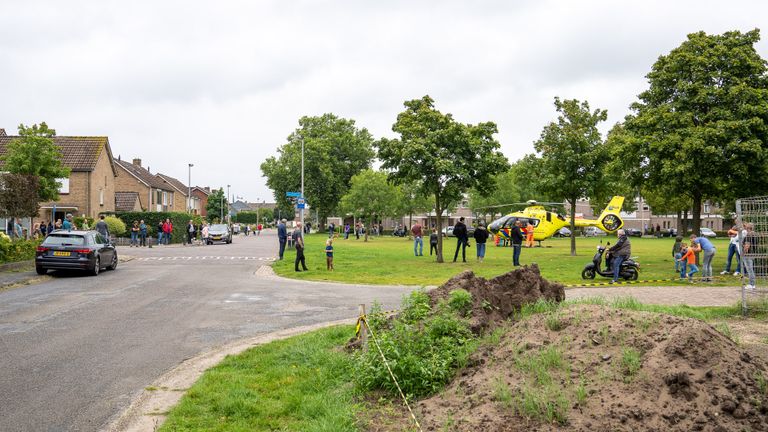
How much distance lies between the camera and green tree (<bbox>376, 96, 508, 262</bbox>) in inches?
927

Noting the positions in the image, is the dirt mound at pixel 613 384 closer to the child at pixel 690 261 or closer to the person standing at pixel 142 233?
the child at pixel 690 261

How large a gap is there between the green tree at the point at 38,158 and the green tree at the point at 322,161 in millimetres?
48141

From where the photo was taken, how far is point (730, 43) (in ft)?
68.4

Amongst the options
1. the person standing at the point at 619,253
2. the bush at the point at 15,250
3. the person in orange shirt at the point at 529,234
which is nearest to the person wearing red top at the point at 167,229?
the bush at the point at 15,250

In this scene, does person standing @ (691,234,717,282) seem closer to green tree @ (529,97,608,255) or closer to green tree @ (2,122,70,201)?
green tree @ (529,97,608,255)

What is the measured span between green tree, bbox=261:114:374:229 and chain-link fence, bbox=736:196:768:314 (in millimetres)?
68960

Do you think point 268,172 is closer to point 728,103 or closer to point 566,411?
point 728,103

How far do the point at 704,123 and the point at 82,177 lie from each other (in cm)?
4313

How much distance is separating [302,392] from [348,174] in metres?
79.1

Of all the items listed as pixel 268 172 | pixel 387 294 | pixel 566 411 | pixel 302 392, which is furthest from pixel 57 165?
pixel 268 172

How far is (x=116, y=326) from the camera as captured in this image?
991 centimetres

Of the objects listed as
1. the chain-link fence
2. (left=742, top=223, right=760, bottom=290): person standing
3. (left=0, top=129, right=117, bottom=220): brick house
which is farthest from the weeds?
(left=0, top=129, right=117, bottom=220): brick house

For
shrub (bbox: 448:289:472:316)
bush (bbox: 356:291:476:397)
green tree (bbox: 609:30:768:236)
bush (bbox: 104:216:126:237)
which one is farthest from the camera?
bush (bbox: 104:216:126:237)

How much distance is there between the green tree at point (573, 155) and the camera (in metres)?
28.8
